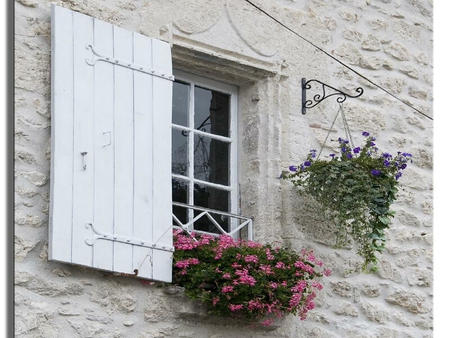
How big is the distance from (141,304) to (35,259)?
25.7 inches

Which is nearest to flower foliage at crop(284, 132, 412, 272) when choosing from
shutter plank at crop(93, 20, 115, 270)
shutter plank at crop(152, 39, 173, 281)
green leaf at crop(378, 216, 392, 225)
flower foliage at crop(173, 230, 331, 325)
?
green leaf at crop(378, 216, 392, 225)

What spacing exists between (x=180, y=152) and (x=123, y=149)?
744 millimetres

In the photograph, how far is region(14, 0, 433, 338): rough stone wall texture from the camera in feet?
20.1

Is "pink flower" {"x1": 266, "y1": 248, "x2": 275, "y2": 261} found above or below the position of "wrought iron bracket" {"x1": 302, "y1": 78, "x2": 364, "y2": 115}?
below

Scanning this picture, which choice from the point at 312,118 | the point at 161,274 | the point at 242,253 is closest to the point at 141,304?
the point at 161,274

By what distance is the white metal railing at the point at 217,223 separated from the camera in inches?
269

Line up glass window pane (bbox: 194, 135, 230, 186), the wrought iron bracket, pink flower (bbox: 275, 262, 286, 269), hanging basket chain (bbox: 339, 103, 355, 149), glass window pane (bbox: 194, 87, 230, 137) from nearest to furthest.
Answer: pink flower (bbox: 275, 262, 286, 269) → glass window pane (bbox: 194, 135, 230, 186) → glass window pane (bbox: 194, 87, 230, 137) → the wrought iron bracket → hanging basket chain (bbox: 339, 103, 355, 149)

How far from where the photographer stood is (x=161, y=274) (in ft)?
21.0

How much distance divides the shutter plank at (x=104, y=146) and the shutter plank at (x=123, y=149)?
0.03m

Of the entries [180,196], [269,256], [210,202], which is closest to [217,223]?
[210,202]

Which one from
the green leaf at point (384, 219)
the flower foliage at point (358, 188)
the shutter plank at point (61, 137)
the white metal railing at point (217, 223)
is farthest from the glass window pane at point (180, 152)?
the green leaf at point (384, 219)

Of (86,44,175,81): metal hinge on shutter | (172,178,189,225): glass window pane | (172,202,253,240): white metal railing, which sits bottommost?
(172,202,253,240): white metal railing

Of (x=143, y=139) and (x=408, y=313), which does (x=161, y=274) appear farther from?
(x=408, y=313)

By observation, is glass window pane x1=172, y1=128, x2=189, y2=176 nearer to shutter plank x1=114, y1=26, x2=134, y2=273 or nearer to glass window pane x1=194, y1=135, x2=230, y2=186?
glass window pane x1=194, y1=135, x2=230, y2=186
